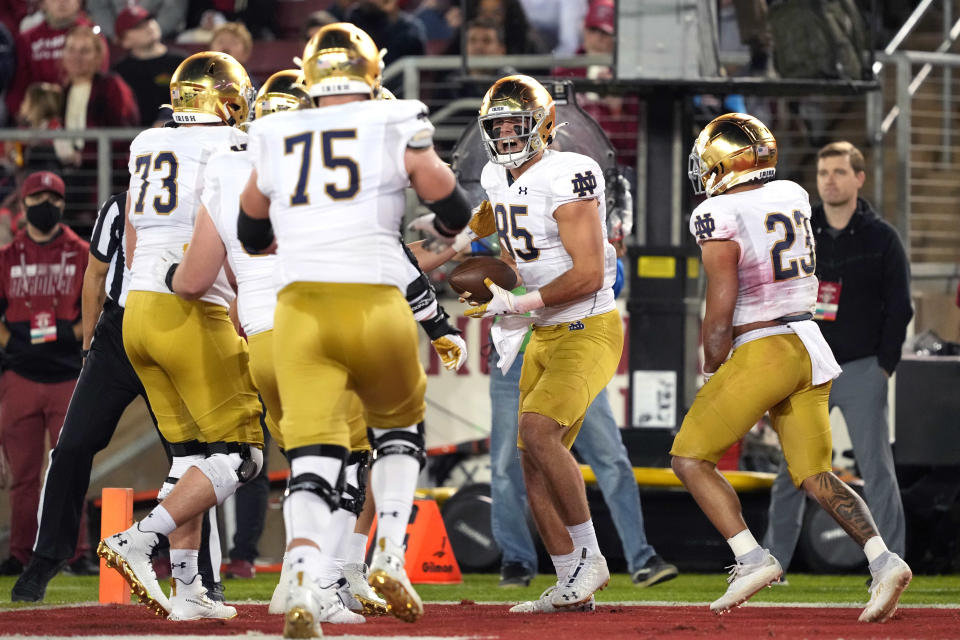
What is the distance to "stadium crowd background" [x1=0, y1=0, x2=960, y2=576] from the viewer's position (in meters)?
10.0

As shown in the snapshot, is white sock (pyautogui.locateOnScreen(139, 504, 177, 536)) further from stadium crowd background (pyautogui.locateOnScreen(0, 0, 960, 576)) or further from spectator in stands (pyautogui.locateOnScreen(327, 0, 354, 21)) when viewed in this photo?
spectator in stands (pyautogui.locateOnScreen(327, 0, 354, 21))

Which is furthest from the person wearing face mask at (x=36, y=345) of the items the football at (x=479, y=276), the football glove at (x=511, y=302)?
the football glove at (x=511, y=302)

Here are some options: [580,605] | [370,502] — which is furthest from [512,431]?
[580,605]

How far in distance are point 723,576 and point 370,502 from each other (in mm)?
2732

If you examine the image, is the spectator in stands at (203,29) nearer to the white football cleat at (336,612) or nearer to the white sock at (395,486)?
the white football cleat at (336,612)

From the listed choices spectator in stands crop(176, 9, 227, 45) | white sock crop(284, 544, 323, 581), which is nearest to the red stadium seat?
spectator in stands crop(176, 9, 227, 45)

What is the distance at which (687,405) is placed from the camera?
9.34 meters

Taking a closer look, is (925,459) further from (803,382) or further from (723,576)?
(803,382)

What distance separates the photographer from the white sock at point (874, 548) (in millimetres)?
5266

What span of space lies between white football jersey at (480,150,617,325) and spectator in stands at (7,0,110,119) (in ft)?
23.3

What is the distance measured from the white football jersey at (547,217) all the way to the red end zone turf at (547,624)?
1137 mm

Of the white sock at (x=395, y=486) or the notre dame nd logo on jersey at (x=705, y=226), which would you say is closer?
the white sock at (x=395, y=486)

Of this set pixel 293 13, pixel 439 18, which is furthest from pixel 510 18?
pixel 293 13

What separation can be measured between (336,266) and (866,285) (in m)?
3.92
